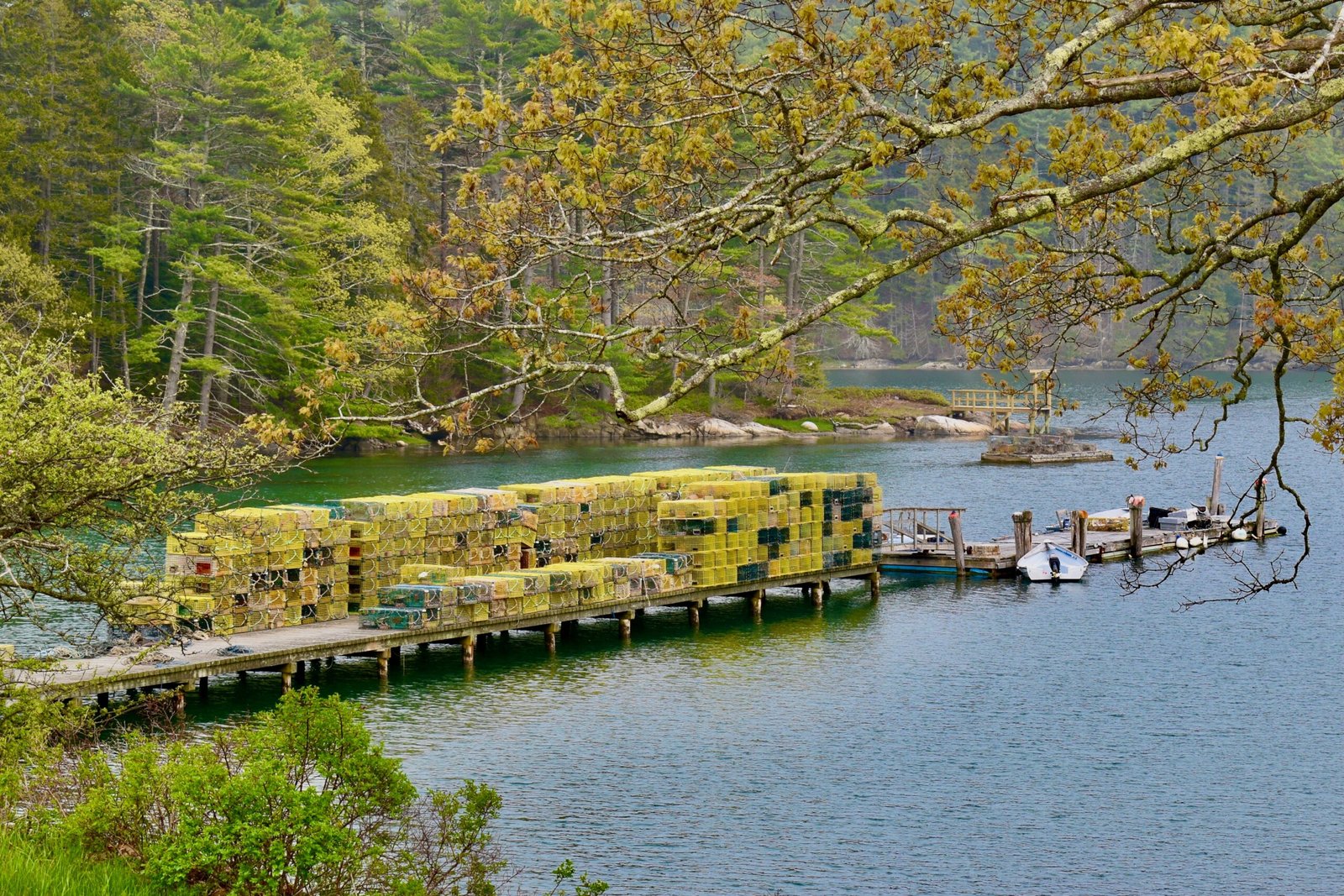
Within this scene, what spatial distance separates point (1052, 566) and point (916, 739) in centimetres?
2041

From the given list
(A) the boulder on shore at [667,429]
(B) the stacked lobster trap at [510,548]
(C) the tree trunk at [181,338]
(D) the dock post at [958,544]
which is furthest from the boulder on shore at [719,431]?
(B) the stacked lobster trap at [510,548]

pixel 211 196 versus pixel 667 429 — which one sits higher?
pixel 211 196

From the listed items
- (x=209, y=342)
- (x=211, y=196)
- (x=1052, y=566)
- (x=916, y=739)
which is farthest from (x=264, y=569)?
(x=211, y=196)

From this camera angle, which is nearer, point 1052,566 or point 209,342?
point 1052,566

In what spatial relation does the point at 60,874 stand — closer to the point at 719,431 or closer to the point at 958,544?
the point at 958,544

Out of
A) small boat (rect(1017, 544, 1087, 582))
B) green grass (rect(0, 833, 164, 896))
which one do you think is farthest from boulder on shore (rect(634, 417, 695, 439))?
green grass (rect(0, 833, 164, 896))

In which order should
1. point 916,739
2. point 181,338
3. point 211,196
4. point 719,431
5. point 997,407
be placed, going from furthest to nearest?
point 997,407 → point 719,431 → point 211,196 → point 181,338 → point 916,739

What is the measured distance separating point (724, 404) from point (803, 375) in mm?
7312

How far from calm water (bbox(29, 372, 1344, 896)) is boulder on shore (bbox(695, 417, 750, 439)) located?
155ft

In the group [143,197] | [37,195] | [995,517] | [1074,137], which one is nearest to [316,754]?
[1074,137]

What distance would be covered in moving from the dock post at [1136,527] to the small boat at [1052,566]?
4125 mm

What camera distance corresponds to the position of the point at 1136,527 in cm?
5384

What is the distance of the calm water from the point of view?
23.9m

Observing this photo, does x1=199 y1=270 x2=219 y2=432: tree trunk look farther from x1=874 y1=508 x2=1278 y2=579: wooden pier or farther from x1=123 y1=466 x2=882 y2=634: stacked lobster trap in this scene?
x1=123 y1=466 x2=882 y2=634: stacked lobster trap
